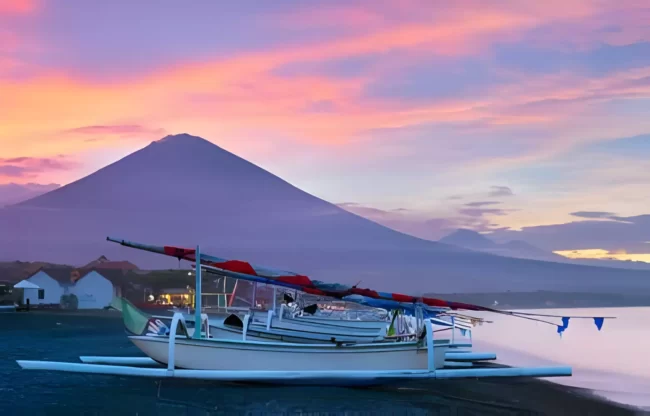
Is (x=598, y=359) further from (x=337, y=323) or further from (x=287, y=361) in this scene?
(x=287, y=361)

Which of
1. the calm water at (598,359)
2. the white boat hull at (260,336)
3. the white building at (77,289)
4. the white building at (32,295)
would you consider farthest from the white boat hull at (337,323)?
the white building at (32,295)

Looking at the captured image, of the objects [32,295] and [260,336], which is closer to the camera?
[260,336]

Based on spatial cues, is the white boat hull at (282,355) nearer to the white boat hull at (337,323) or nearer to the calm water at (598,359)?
the calm water at (598,359)

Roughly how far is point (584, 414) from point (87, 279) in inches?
3255

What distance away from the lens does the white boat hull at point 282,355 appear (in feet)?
71.8

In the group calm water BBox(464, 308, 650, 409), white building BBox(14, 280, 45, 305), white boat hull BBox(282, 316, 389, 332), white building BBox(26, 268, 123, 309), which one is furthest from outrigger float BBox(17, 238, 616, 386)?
white building BBox(14, 280, 45, 305)

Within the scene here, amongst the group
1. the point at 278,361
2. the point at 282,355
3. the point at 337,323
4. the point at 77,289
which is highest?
the point at 77,289

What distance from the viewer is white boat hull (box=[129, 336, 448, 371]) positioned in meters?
21.9

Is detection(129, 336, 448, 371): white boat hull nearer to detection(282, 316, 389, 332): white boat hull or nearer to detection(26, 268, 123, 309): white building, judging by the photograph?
detection(282, 316, 389, 332): white boat hull

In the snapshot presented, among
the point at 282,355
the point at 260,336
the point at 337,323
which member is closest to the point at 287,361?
the point at 282,355

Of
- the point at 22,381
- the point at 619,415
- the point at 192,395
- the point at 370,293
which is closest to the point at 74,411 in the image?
the point at 192,395

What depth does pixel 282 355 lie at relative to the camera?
22.2m

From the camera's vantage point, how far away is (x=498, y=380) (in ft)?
87.2

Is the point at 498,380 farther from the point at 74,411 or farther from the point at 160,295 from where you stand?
the point at 160,295
